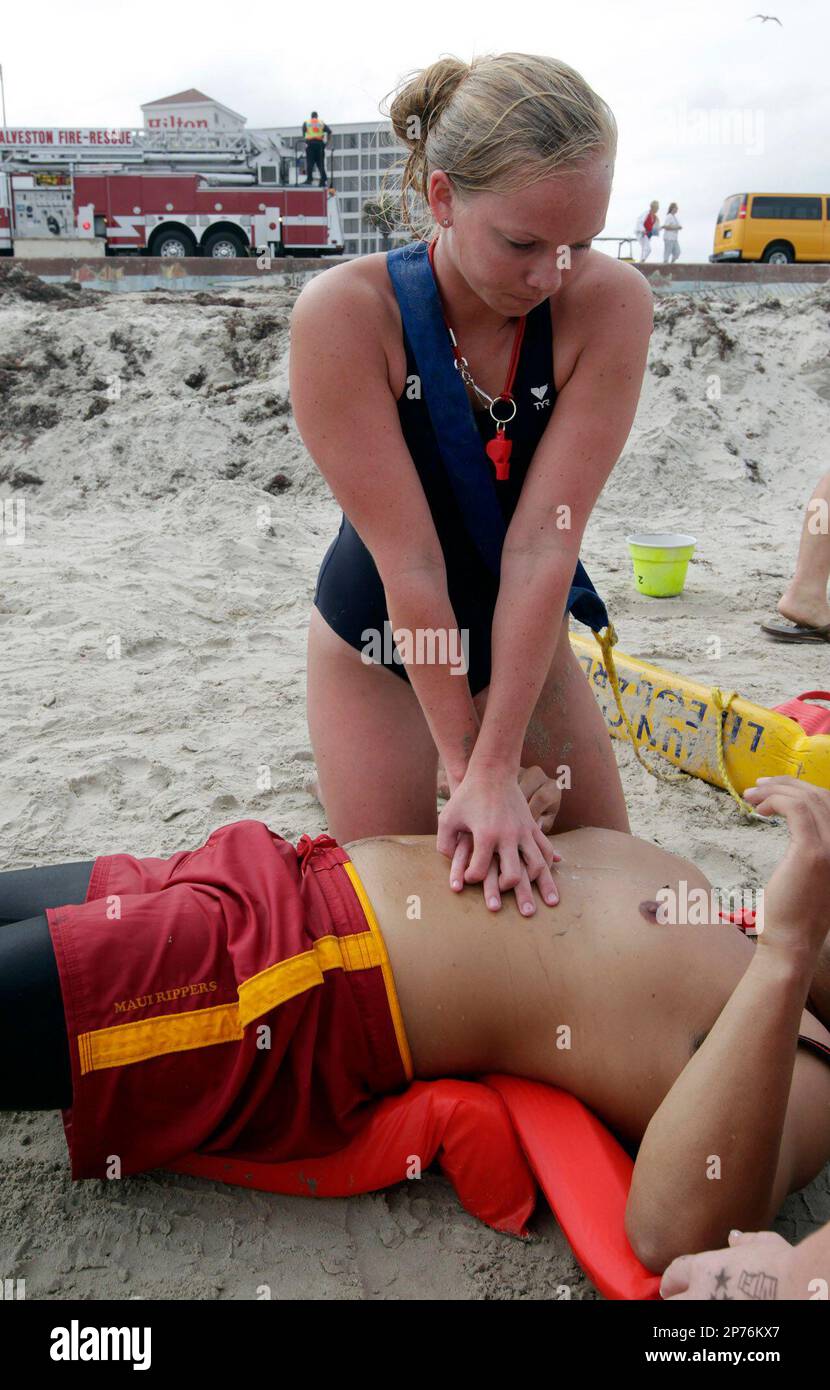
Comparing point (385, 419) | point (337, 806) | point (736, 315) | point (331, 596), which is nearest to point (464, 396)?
point (385, 419)

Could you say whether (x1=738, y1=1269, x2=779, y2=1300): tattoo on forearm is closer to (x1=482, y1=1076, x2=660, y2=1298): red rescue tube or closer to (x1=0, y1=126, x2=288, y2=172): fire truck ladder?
(x1=482, y1=1076, x2=660, y2=1298): red rescue tube

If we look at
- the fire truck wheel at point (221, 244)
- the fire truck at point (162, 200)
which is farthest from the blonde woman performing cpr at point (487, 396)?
the fire truck wheel at point (221, 244)

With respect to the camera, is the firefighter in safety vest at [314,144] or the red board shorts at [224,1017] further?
the firefighter in safety vest at [314,144]

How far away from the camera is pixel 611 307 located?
6.66 feet

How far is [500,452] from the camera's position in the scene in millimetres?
2084

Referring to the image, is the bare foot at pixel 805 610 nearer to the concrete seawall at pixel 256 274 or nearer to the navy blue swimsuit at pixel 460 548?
the navy blue swimsuit at pixel 460 548

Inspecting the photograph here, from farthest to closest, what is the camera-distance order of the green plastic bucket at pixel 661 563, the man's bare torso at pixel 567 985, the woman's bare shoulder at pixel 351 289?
the green plastic bucket at pixel 661 563 < the woman's bare shoulder at pixel 351 289 < the man's bare torso at pixel 567 985

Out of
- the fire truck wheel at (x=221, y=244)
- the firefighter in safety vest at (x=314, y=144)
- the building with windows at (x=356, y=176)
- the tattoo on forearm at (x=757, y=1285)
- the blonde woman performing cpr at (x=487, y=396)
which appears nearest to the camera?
the tattoo on forearm at (x=757, y=1285)

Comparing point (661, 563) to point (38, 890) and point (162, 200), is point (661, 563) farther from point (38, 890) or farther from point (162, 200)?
point (162, 200)

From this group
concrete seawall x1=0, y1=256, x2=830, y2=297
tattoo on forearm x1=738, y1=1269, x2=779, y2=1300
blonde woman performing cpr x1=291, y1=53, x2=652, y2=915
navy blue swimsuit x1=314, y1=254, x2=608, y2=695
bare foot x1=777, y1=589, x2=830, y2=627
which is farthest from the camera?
concrete seawall x1=0, y1=256, x2=830, y2=297

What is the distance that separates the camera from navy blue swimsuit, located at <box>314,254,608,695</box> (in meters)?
2.06

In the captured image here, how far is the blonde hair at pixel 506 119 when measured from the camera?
1.65 metres

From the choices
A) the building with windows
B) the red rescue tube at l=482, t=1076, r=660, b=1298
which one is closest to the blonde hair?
the red rescue tube at l=482, t=1076, r=660, b=1298

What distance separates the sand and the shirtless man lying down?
147 millimetres
